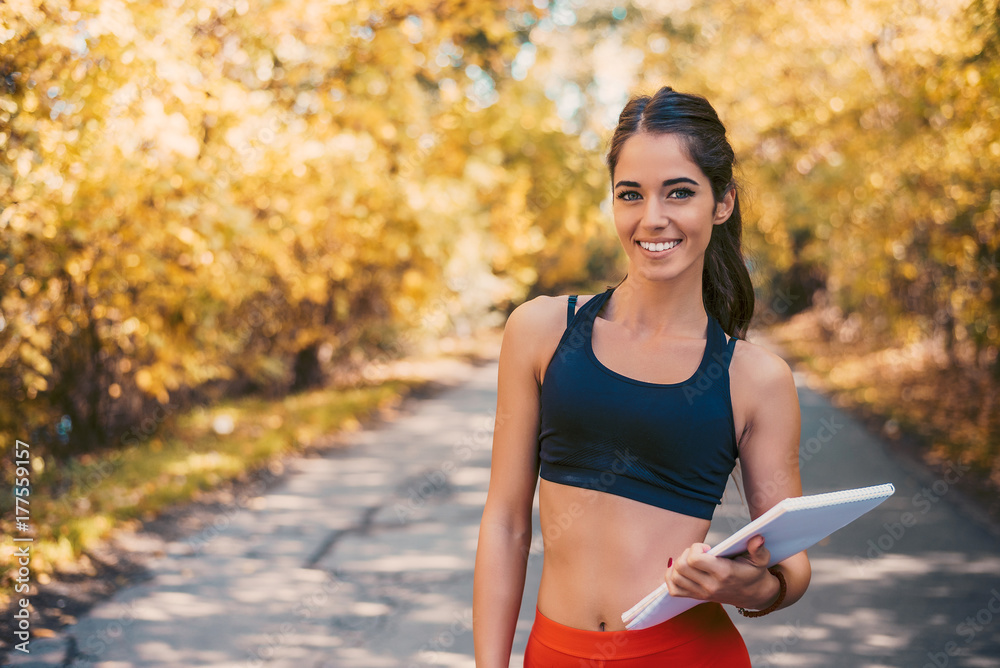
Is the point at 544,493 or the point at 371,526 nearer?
the point at 544,493

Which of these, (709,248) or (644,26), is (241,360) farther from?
(644,26)

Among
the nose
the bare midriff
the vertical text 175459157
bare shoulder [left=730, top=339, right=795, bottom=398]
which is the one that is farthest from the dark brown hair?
the vertical text 175459157

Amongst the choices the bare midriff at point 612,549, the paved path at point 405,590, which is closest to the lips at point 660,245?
the bare midriff at point 612,549

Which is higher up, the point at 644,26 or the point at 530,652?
the point at 644,26

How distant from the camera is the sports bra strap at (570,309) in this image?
184 cm

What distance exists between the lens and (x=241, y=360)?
10305 millimetres

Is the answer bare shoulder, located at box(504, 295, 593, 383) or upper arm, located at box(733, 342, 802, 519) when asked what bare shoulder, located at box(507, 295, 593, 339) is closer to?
bare shoulder, located at box(504, 295, 593, 383)

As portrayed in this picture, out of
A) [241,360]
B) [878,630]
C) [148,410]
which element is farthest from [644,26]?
[878,630]

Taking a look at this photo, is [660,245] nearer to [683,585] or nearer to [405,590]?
[683,585]

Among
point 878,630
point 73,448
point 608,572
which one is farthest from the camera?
point 73,448

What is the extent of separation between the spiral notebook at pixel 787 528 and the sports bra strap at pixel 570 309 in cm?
60

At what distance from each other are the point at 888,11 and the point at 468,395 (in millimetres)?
8607

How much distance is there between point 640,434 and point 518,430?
0.92 feet

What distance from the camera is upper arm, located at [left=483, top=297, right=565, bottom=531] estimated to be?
181 cm
